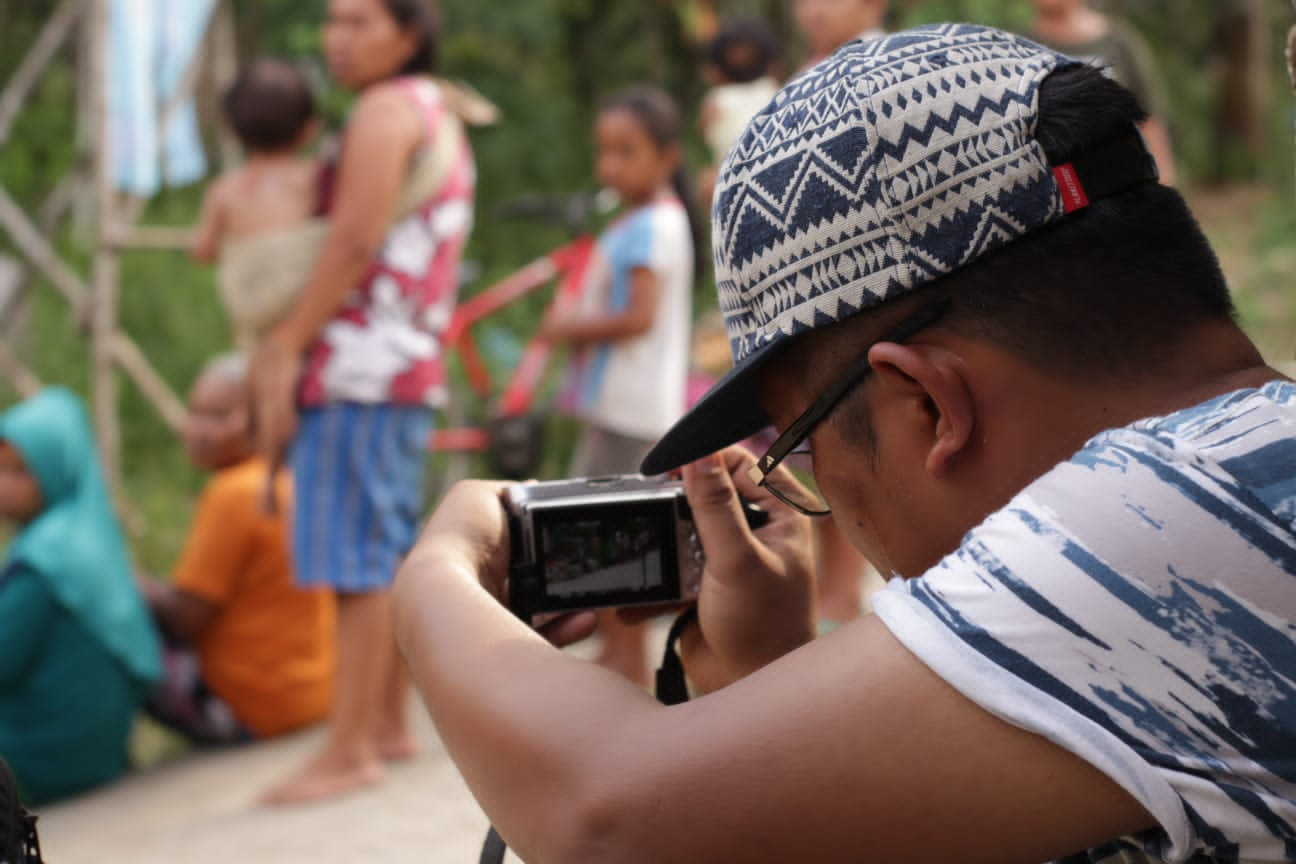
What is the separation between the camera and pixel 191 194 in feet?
33.4

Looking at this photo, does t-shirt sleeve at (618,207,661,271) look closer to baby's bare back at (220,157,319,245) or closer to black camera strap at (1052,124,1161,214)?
baby's bare back at (220,157,319,245)

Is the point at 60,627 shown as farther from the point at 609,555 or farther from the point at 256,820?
the point at 609,555

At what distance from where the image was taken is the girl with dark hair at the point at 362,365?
3.83 metres

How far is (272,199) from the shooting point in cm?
413

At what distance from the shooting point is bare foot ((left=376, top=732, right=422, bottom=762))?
13.8 ft

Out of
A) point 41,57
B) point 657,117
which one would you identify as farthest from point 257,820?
point 41,57

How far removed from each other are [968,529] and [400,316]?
2.91 meters

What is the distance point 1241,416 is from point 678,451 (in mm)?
476

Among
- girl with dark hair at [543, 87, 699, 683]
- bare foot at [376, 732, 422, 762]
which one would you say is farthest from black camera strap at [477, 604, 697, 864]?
girl with dark hair at [543, 87, 699, 683]

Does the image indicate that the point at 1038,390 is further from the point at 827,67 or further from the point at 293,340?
the point at 293,340

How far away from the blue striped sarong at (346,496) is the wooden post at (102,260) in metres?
2.21

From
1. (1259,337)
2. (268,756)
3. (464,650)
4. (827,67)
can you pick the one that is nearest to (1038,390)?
(827,67)

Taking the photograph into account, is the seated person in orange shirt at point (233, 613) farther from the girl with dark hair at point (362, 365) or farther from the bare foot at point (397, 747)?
the girl with dark hair at point (362, 365)

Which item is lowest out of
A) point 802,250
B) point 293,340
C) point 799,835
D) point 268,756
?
point 268,756
